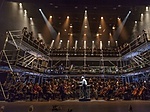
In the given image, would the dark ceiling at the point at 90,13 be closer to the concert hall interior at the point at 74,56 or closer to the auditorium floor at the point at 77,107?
the concert hall interior at the point at 74,56

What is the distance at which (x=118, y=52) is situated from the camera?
10258mm

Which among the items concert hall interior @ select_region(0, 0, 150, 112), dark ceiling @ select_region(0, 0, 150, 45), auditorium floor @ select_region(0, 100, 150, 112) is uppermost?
dark ceiling @ select_region(0, 0, 150, 45)

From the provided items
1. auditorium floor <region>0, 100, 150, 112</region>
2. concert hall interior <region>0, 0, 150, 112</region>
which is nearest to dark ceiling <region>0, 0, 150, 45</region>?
concert hall interior <region>0, 0, 150, 112</region>

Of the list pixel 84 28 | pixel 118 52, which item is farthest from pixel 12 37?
pixel 84 28

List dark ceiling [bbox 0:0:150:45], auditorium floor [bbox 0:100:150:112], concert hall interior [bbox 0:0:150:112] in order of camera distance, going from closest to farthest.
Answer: auditorium floor [bbox 0:100:150:112] → concert hall interior [bbox 0:0:150:112] → dark ceiling [bbox 0:0:150:45]

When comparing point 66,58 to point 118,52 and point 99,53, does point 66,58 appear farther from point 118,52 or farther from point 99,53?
point 118,52

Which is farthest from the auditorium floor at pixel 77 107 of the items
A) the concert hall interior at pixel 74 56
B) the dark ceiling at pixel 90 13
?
the dark ceiling at pixel 90 13

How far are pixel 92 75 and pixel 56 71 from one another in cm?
199

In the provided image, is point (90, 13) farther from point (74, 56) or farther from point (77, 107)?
point (77, 107)

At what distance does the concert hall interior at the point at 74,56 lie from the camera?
625 cm

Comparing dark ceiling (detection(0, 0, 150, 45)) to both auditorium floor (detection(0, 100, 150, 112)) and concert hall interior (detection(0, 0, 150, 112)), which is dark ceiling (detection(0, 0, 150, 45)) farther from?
auditorium floor (detection(0, 100, 150, 112))

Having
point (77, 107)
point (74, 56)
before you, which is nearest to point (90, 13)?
point (74, 56)

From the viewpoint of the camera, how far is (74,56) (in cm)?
1037

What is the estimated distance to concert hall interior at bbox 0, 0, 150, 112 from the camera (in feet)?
20.5
